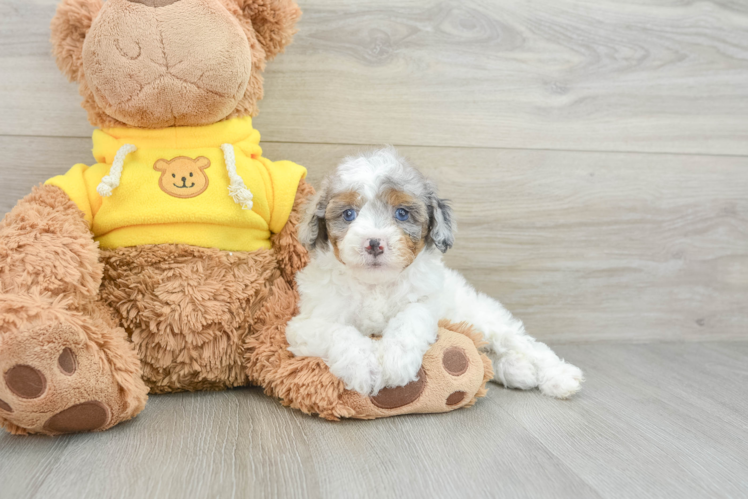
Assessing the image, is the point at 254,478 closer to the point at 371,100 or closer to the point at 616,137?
the point at 371,100

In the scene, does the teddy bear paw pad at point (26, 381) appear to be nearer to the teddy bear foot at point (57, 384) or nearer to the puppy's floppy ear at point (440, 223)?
the teddy bear foot at point (57, 384)

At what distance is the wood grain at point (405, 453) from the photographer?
1122 millimetres

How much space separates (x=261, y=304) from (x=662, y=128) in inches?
65.9

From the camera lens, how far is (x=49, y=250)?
139 cm

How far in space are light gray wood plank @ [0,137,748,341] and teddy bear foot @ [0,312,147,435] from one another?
1.00 m

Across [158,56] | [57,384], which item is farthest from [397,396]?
[158,56]

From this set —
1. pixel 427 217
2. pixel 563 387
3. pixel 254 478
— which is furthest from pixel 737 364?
pixel 254 478

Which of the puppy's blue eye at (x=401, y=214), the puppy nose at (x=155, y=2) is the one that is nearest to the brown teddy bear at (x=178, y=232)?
the puppy nose at (x=155, y=2)

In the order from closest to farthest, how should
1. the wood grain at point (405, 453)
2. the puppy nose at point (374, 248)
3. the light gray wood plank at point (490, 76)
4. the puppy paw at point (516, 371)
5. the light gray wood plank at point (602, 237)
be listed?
the wood grain at point (405, 453), the puppy nose at point (374, 248), the puppy paw at point (516, 371), the light gray wood plank at point (490, 76), the light gray wood plank at point (602, 237)

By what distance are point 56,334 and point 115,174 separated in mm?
476

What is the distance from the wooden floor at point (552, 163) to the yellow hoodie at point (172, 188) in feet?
1.31

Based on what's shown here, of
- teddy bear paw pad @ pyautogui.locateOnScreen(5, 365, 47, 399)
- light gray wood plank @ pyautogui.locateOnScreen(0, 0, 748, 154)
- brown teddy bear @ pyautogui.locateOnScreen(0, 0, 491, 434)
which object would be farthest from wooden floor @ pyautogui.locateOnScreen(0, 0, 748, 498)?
teddy bear paw pad @ pyautogui.locateOnScreen(5, 365, 47, 399)

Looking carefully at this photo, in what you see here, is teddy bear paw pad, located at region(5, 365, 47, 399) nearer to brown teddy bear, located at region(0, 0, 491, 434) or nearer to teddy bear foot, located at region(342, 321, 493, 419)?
brown teddy bear, located at region(0, 0, 491, 434)

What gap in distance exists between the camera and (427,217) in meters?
1.52
